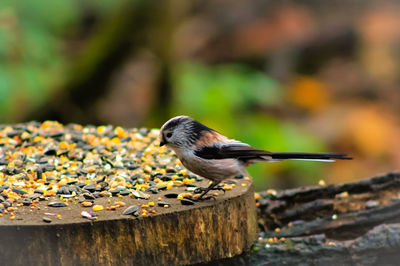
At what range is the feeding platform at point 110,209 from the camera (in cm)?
336

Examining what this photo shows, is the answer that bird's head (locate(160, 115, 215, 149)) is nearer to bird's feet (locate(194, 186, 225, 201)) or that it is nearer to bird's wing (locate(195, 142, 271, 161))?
bird's wing (locate(195, 142, 271, 161))

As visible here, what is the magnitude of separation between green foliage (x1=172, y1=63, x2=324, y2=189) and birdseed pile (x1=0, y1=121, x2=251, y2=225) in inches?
105

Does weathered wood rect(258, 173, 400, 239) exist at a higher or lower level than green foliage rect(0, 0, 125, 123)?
lower

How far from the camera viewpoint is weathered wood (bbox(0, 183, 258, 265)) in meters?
3.31

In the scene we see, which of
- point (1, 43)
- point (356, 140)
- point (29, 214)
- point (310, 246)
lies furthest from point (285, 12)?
point (29, 214)

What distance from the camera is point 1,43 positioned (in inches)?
334

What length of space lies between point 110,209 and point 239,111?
5.30 meters

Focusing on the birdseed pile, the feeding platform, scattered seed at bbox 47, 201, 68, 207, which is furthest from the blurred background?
scattered seed at bbox 47, 201, 68, 207

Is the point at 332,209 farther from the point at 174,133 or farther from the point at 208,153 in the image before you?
the point at 174,133

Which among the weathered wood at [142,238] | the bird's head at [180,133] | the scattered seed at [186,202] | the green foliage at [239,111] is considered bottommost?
the weathered wood at [142,238]

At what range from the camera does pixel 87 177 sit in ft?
13.9

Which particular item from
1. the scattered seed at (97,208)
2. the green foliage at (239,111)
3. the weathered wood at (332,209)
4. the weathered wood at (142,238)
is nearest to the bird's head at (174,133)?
the weathered wood at (142,238)

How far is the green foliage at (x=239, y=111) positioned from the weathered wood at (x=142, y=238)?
158 inches

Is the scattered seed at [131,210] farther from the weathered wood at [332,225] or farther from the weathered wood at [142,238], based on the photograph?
the weathered wood at [332,225]
